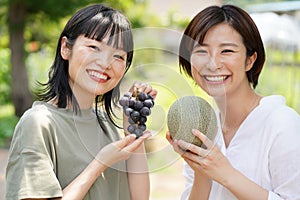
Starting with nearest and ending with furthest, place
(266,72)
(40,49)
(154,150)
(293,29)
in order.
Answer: (154,150)
(293,29)
(266,72)
(40,49)

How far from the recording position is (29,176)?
1541 mm

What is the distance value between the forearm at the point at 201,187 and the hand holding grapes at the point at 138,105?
0.47m

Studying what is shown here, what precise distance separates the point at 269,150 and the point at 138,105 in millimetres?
573

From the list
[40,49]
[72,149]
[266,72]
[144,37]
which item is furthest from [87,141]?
[40,49]

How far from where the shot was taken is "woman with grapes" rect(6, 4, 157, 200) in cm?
154

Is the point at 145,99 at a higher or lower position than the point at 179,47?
lower

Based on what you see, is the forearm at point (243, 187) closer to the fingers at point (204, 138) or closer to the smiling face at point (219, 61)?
the fingers at point (204, 138)

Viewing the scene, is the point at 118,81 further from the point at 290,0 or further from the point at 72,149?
the point at 290,0

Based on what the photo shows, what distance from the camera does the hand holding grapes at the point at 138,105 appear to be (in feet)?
4.91

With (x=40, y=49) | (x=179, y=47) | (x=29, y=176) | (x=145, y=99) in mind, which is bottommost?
(x=40, y=49)

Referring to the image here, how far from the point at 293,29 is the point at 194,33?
5.65 metres

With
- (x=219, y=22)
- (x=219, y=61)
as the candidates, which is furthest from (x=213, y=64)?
(x=219, y=22)

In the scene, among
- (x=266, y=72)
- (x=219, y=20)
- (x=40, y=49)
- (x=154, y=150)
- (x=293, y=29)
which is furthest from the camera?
(x=40, y=49)

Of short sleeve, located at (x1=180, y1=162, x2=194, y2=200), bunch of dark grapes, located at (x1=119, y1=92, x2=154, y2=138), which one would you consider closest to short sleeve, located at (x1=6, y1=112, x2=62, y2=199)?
bunch of dark grapes, located at (x1=119, y1=92, x2=154, y2=138)
